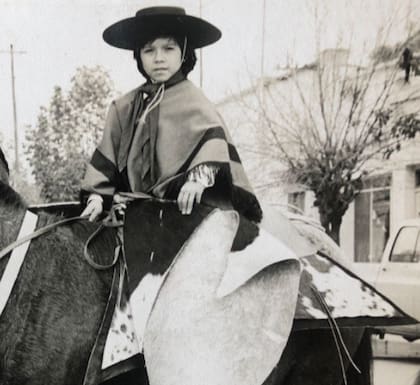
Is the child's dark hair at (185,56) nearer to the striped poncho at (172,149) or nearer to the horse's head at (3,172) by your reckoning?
the striped poncho at (172,149)

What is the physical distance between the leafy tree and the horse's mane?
81 cm

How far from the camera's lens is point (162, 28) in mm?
2336

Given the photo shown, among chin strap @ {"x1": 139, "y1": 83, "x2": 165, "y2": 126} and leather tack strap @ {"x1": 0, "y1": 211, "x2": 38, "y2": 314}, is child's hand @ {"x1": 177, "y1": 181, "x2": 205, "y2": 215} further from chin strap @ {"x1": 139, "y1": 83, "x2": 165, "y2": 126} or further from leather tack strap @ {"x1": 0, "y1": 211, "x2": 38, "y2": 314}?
leather tack strap @ {"x1": 0, "y1": 211, "x2": 38, "y2": 314}

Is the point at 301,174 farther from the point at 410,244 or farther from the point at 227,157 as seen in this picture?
the point at 227,157

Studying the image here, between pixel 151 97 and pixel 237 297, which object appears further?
pixel 151 97

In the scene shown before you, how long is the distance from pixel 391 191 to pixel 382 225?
0.54 ft

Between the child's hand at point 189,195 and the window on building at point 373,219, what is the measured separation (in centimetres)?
107

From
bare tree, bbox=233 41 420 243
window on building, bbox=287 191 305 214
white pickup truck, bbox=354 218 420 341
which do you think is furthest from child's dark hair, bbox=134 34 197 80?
white pickup truck, bbox=354 218 420 341

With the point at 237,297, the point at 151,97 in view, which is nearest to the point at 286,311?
the point at 237,297

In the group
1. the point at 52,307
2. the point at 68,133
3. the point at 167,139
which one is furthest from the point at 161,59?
the point at 52,307

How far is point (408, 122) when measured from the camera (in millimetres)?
2781

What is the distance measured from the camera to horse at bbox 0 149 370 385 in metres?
1.64

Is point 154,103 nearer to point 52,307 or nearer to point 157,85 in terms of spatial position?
point 157,85

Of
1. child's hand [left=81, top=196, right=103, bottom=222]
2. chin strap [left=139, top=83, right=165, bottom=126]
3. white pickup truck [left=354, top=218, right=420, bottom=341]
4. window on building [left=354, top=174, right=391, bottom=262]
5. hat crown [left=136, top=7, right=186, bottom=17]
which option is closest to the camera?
child's hand [left=81, top=196, right=103, bottom=222]
